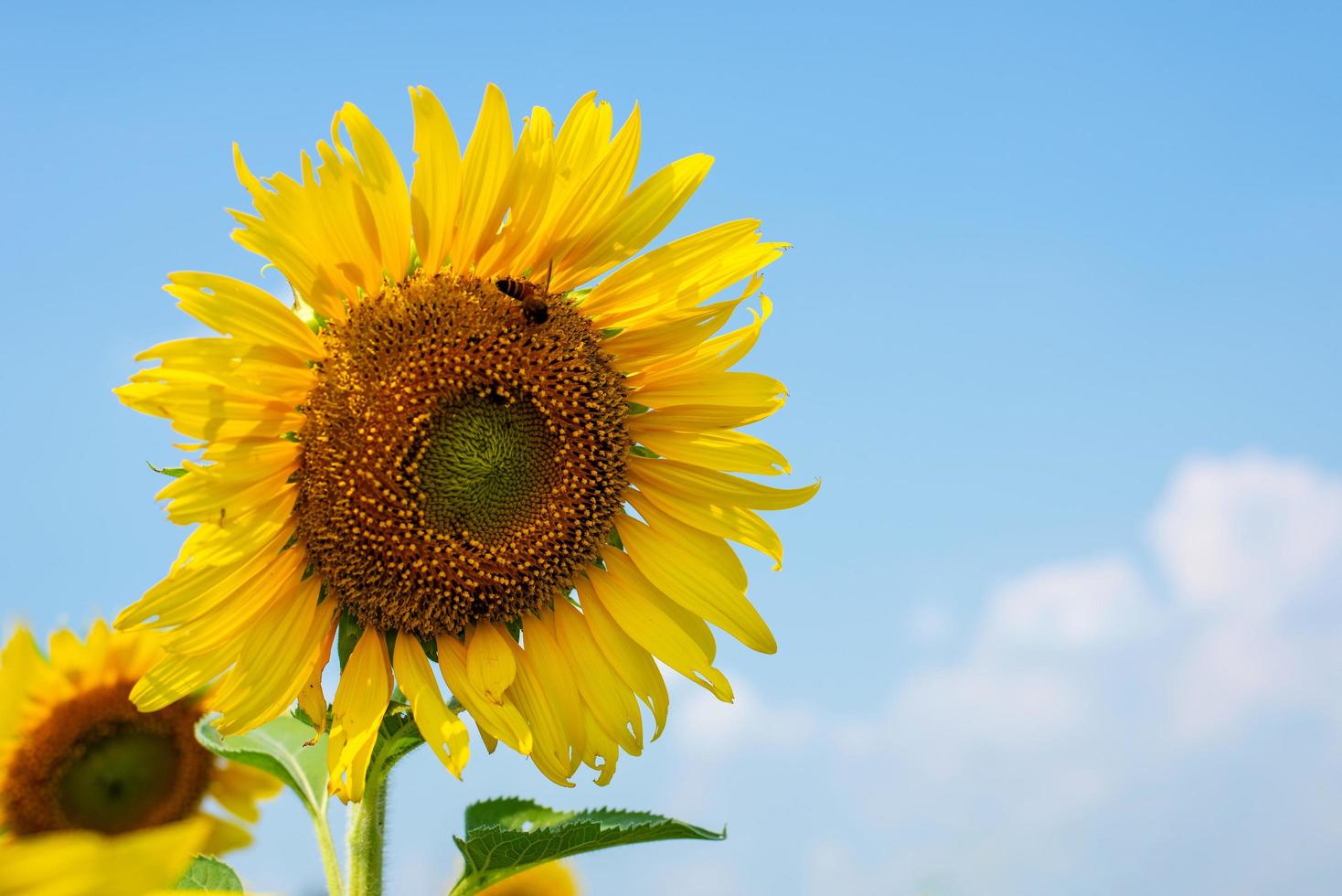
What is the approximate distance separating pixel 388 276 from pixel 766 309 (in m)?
1.16

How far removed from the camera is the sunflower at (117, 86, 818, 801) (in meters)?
3.32

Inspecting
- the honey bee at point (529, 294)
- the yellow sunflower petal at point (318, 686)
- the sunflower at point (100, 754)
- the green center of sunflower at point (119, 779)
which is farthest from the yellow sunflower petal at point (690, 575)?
the green center of sunflower at point (119, 779)

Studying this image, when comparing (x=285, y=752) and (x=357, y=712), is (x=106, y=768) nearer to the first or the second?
(x=285, y=752)

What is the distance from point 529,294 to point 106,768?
11.4 feet

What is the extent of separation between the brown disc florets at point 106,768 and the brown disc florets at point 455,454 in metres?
2.48

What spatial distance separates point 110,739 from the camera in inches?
222

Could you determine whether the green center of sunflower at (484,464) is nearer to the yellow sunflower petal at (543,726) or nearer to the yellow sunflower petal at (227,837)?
the yellow sunflower petal at (543,726)

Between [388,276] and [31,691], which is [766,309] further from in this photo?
[31,691]

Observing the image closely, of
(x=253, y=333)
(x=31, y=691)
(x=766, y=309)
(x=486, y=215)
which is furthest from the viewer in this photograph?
(x=31, y=691)

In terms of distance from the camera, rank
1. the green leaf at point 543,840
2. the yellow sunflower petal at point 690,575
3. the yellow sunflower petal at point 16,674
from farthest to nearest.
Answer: the yellow sunflower petal at point 16,674 < the yellow sunflower petal at point 690,575 < the green leaf at point 543,840

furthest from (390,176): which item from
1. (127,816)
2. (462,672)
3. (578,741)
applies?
(127,816)

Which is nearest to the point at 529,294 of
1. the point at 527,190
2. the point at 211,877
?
the point at 527,190

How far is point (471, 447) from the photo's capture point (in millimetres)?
3756

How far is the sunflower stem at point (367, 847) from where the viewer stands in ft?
12.1
